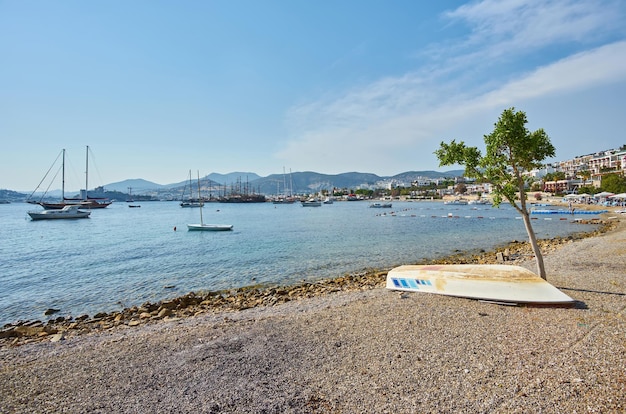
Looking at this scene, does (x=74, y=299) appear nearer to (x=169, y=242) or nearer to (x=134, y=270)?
(x=134, y=270)

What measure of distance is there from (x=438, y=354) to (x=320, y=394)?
107 inches

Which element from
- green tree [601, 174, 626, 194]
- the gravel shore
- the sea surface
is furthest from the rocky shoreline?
green tree [601, 174, 626, 194]

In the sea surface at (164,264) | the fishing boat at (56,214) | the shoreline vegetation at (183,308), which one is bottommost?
the sea surface at (164,264)

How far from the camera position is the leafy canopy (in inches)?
383

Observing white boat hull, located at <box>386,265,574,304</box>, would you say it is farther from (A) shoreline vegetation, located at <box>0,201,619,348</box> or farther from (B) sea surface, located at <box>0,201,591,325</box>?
(B) sea surface, located at <box>0,201,591,325</box>

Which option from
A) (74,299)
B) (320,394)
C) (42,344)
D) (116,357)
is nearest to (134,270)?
(74,299)

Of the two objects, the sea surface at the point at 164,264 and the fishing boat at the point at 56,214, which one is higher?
the fishing boat at the point at 56,214

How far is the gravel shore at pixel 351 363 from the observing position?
5.17m

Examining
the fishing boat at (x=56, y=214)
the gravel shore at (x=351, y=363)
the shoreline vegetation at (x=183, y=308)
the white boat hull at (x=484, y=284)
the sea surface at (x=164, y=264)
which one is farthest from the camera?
the fishing boat at (x=56, y=214)

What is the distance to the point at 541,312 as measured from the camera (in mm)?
8805

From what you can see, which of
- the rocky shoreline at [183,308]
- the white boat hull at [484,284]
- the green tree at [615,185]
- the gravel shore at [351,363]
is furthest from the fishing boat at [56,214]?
the green tree at [615,185]

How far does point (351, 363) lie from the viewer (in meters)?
6.50

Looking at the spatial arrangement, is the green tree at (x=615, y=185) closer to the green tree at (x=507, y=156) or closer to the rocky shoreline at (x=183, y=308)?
the rocky shoreline at (x=183, y=308)

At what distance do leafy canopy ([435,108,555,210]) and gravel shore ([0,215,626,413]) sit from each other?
12.5 ft
